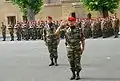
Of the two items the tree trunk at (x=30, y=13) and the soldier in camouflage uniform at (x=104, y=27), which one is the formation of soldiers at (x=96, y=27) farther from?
the tree trunk at (x=30, y=13)

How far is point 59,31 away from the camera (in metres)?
14.6

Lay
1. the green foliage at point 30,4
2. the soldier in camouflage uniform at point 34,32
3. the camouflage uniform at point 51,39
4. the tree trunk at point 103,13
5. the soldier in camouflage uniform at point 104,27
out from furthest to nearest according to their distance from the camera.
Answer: the green foliage at point 30,4 < the tree trunk at point 103,13 < the soldier in camouflage uniform at point 34,32 < the soldier in camouflage uniform at point 104,27 < the camouflage uniform at point 51,39

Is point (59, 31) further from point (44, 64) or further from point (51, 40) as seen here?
point (44, 64)

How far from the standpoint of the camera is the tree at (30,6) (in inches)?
1957

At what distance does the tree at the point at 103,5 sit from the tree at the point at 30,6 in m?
5.33

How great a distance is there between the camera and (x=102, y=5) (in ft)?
150

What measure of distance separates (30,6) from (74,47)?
120 feet

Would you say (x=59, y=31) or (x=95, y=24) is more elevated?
(x=59, y=31)

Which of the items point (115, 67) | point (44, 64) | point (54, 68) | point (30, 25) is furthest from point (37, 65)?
point (30, 25)

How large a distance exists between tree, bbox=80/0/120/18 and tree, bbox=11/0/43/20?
5.33m

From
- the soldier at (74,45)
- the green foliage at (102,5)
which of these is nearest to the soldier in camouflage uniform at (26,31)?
the green foliage at (102,5)

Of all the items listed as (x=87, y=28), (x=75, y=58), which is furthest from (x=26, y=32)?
(x=75, y=58)

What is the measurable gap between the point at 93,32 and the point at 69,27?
24.2 m

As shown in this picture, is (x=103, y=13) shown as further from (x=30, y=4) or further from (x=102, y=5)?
(x=30, y=4)
